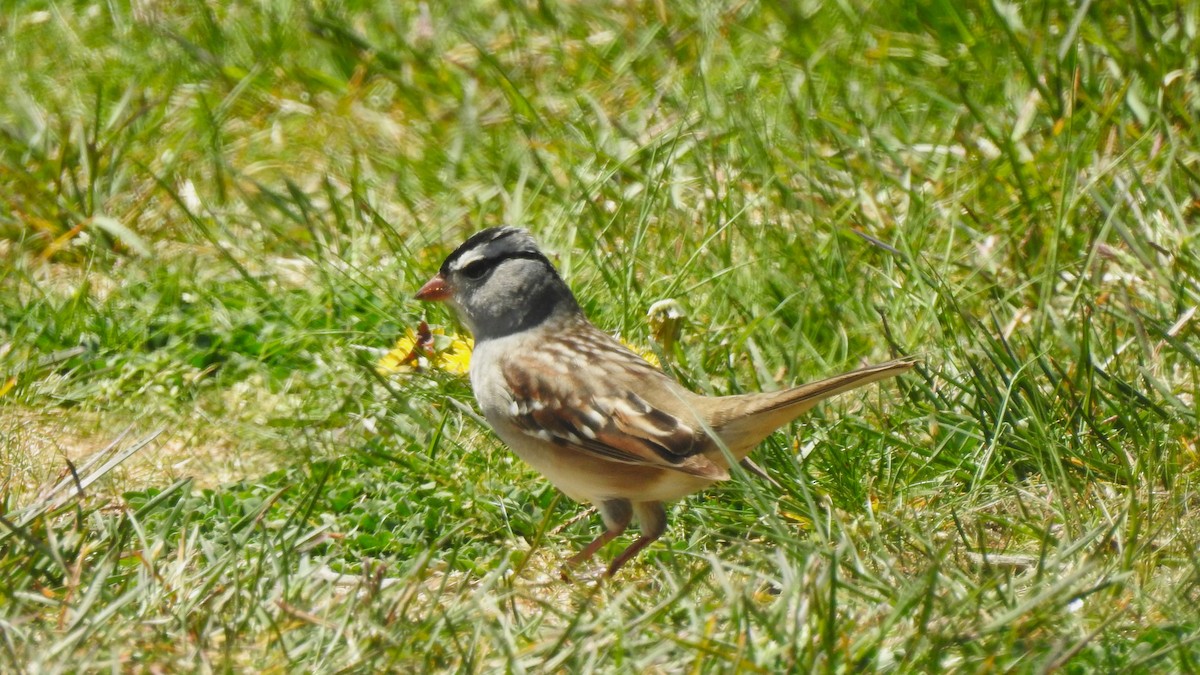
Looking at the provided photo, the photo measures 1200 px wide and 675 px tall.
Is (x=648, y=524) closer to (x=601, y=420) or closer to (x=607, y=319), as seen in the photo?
(x=601, y=420)

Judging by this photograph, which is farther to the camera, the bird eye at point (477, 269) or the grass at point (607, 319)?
the bird eye at point (477, 269)

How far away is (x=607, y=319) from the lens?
501 centimetres

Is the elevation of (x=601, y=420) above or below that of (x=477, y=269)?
below

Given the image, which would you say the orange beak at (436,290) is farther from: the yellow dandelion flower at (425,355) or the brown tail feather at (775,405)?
the brown tail feather at (775,405)

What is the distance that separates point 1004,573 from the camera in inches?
123

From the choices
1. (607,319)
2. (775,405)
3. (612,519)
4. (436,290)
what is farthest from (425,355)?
(775,405)

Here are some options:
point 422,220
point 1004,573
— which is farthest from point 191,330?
point 1004,573

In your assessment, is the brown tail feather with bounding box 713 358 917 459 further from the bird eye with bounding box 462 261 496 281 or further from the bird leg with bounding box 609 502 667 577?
the bird eye with bounding box 462 261 496 281

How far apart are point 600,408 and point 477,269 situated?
0.75m

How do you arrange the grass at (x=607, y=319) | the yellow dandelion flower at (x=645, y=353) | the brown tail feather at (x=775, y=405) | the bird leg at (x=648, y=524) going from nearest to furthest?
the grass at (x=607, y=319)
the brown tail feather at (x=775, y=405)
the bird leg at (x=648, y=524)
the yellow dandelion flower at (x=645, y=353)

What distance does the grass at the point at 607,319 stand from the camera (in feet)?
10.2

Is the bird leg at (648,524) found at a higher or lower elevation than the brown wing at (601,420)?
lower

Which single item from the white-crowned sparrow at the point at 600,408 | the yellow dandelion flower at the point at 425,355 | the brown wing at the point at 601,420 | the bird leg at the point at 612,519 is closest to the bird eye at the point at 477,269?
the white-crowned sparrow at the point at 600,408

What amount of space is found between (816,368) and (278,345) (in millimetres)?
1714
